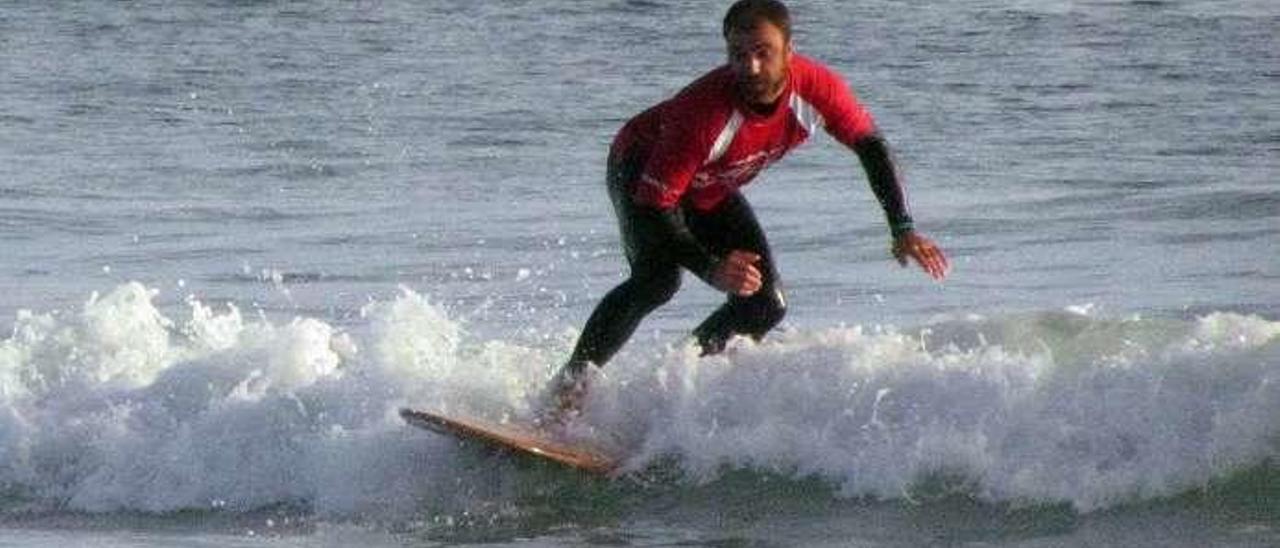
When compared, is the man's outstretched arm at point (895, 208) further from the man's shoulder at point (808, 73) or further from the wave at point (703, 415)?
the wave at point (703, 415)

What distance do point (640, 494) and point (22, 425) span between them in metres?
2.68

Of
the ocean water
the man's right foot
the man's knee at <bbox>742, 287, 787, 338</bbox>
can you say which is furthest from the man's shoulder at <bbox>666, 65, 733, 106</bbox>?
the ocean water

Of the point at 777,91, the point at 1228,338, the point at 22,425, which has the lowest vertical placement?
the point at 22,425

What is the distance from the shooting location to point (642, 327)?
12.5m

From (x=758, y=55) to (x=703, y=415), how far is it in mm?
1825

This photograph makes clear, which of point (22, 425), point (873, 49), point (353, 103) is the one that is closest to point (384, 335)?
point (22, 425)

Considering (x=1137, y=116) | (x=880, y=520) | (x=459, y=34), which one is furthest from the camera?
(x=459, y=34)

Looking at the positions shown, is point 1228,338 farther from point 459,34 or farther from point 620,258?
Result: point 459,34

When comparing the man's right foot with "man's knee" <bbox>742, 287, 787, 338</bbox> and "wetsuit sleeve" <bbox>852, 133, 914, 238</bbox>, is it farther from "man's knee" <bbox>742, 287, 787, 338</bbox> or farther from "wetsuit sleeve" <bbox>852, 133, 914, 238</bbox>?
"wetsuit sleeve" <bbox>852, 133, 914, 238</bbox>

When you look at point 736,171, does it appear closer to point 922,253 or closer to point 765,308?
point 765,308

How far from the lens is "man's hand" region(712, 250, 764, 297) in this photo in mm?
8258

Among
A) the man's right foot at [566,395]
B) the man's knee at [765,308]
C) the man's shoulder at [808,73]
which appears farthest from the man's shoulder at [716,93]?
the man's right foot at [566,395]

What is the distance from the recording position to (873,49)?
88.5 feet

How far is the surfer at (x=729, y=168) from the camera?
27.5ft
